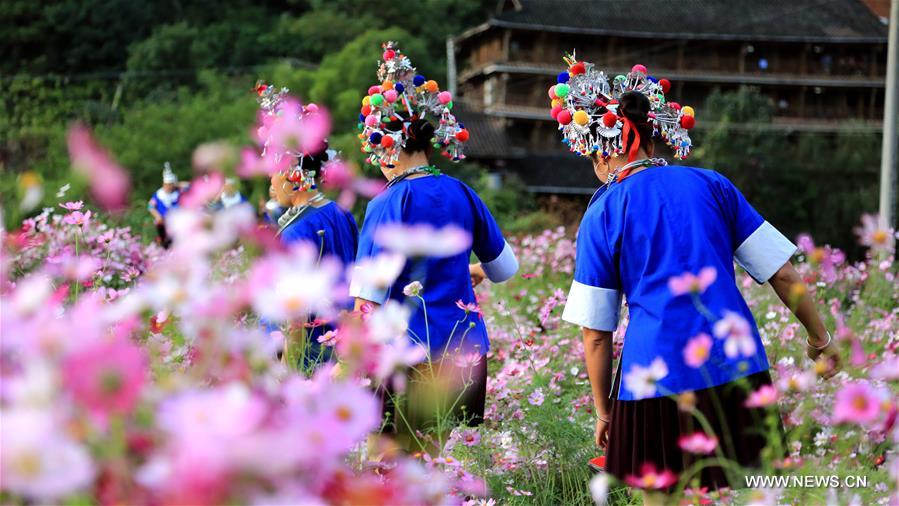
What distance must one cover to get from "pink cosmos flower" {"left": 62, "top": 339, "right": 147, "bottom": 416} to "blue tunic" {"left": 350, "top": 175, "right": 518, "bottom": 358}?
2.04 m

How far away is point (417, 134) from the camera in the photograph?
3.22m

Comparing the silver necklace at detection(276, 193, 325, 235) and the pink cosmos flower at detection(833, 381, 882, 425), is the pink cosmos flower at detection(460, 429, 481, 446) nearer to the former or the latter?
the silver necklace at detection(276, 193, 325, 235)

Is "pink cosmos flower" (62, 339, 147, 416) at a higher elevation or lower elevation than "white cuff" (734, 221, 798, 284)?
higher

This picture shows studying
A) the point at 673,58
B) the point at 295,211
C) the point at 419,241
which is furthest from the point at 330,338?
the point at 673,58

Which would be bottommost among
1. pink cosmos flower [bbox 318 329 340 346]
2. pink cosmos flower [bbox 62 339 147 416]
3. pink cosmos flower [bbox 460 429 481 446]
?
pink cosmos flower [bbox 460 429 481 446]

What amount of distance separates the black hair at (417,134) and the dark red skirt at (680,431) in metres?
1.18

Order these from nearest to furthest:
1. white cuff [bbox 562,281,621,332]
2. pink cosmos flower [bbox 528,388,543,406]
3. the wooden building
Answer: white cuff [bbox 562,281,621,332], pink cosmos flower [bbox 528,388,543,406], the wooden building

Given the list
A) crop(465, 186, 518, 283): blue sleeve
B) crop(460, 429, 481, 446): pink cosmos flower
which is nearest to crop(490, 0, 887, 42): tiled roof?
crop(465, 186, 518, 283): blue sleeve

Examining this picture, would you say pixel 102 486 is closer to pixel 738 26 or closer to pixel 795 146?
pixel 795 146

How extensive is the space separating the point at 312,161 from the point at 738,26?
110ft

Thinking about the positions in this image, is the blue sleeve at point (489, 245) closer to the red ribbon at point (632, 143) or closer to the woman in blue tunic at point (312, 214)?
the woman in blue tunic at point (312, 214)

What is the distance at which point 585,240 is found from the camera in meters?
2.46

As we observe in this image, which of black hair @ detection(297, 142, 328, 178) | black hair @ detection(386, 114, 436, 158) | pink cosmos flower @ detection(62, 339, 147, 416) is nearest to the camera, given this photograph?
pink cosmos flower @ detection(62, 339, 147, 416)

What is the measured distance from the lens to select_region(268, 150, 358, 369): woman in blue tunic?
135 inches
